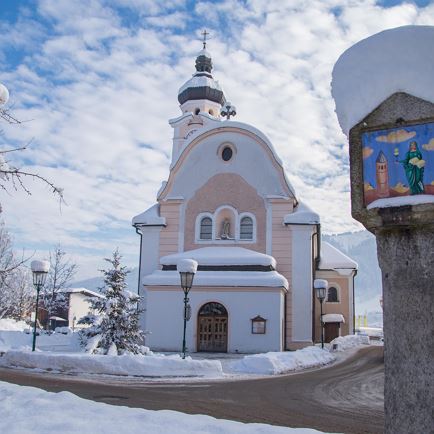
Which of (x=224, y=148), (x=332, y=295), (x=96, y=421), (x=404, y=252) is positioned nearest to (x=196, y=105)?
(x=224, y=148)

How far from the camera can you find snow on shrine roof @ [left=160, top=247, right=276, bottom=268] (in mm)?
26203

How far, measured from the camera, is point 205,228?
30.0 metres

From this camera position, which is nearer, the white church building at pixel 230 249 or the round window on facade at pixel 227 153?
the white church building at pixel 230 249

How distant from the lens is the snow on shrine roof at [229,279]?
25.1 meters

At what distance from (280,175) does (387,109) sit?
85.6ft

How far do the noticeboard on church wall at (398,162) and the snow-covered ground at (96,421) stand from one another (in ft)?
10.7

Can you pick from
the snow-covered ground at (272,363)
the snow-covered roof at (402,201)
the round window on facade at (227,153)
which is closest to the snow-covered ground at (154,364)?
the snow-covered ground at (272,363)

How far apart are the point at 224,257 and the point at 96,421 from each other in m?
20.2

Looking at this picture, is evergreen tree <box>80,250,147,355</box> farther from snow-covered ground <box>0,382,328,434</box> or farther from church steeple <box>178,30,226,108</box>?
church steeple <box>178,30,226,108</box>

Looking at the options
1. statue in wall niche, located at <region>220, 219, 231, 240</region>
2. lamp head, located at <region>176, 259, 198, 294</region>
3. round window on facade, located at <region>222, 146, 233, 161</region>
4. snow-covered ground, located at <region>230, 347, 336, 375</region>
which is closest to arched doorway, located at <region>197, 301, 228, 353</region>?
statue in wall niche, located at <region>220, 219, 231, 240</region>

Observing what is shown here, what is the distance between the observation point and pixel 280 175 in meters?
29.7

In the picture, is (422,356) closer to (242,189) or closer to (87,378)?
(87,378)

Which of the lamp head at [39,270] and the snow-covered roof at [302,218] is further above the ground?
the snow-covered roof at [302,218]

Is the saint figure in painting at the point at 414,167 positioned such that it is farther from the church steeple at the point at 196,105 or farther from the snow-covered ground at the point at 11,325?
the church steeple at the point at 196,105
